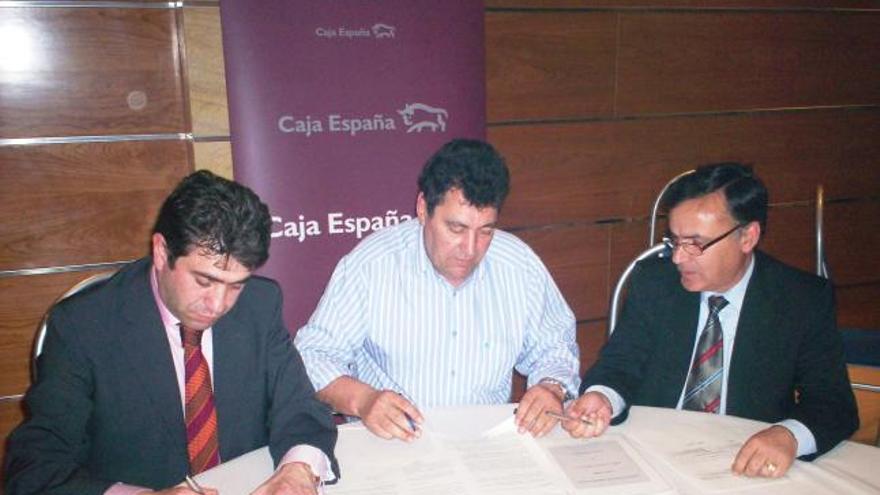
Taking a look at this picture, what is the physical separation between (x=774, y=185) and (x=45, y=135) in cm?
370

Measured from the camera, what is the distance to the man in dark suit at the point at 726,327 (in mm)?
1809

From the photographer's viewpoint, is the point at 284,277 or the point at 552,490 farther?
the point at 284,277

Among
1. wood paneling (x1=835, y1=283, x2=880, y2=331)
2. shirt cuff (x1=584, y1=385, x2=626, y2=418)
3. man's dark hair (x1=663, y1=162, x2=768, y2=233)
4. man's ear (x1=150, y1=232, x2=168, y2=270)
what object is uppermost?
man's dark hair (x1=663, y1=162, x2=768, y2=233)

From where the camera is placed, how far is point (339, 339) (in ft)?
6.56

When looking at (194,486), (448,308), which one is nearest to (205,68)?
(448,308)

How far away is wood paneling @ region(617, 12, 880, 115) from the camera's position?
11.1 ft

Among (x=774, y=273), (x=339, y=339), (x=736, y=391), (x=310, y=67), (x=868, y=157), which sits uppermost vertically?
(x=310, y=67)

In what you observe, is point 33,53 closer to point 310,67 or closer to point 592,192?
point 310,67

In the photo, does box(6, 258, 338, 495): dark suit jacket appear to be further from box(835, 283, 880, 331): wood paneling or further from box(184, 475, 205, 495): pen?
→ box(835, 283, 880, 331): wood paneling

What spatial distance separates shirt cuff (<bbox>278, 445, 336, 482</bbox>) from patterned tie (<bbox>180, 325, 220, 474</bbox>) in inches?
10.7

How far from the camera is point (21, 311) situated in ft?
9.03

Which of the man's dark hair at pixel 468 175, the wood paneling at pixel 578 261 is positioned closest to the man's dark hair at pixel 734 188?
the man's dark hair at pixel 468 175

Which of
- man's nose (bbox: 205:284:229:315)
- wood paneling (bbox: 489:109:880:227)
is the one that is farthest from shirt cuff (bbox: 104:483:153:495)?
wood paneling (bbox: 489:109:880:227)

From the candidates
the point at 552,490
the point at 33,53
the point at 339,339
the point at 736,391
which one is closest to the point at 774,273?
the point at 736,391
